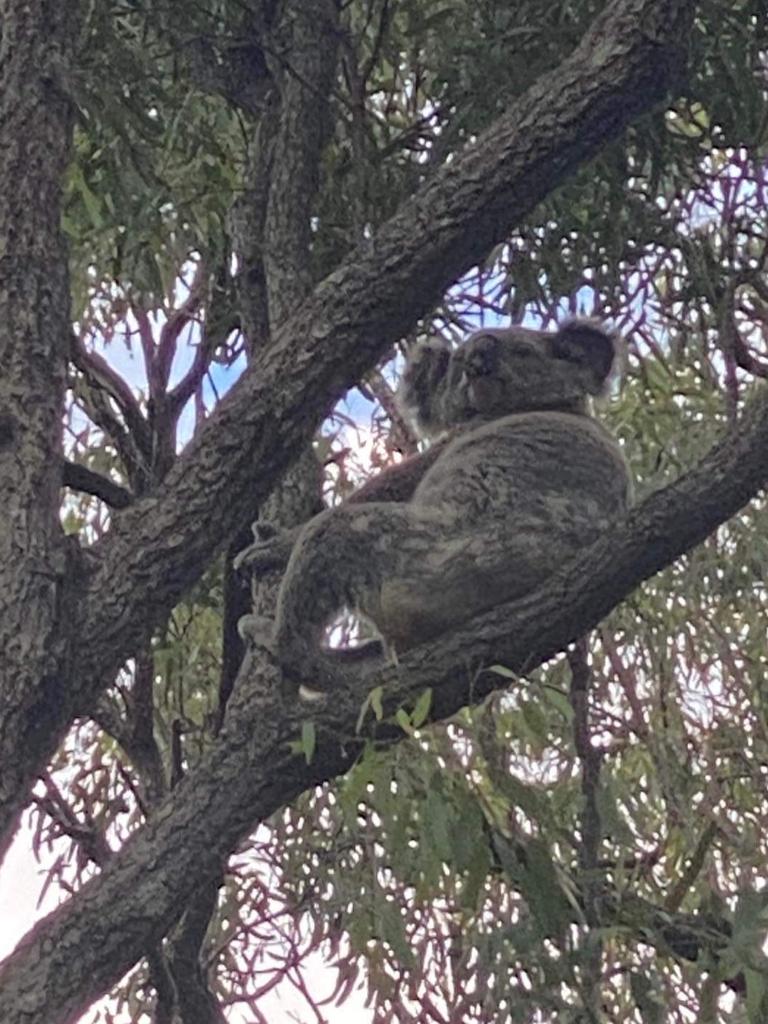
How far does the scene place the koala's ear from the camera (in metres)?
3.52

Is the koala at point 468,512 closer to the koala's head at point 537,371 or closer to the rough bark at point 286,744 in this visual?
the koala's head at point 537,371

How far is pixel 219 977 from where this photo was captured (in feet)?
13.5

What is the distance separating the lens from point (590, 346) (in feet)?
11.6

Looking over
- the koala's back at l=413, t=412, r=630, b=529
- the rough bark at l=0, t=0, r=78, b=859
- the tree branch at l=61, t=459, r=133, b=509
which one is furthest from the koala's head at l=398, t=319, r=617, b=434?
the rough bark at l=0, t=0, r=78, b=859

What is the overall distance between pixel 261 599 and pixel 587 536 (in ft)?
1.94

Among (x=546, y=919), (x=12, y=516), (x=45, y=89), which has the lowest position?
(x=546, y=919)

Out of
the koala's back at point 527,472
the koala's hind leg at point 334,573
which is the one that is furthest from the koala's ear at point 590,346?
the koala's hind leg at point 334,573

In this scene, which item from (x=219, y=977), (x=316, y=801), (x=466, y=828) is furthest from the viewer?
(x=219, y=977)

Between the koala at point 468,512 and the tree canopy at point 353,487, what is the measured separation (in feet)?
0.35

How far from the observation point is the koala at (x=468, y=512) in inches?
106

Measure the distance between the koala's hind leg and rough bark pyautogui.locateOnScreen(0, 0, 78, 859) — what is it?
51 centimetres

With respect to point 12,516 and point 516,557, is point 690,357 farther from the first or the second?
point 12,516

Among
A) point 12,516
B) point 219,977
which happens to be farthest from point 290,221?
point 219,977

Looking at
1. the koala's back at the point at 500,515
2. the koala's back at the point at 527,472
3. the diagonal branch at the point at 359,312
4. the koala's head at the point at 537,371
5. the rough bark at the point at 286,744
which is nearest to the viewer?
the rough bark at the point at 286,744
